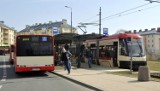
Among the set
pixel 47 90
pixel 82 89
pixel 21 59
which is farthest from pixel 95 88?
pixel 21 59

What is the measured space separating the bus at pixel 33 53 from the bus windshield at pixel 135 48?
922 cm

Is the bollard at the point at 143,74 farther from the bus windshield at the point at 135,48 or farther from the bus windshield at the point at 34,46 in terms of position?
the bus windshield at the point at 135,48

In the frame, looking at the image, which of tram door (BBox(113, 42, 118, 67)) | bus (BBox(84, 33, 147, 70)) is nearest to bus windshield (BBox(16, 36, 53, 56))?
bus (BBox(84, 33, 147, 70))

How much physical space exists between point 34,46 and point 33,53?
531 millimetres

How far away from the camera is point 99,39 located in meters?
38.8

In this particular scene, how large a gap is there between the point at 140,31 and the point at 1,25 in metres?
68.7

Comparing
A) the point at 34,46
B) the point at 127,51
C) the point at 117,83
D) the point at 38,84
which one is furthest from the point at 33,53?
the point at 127,51

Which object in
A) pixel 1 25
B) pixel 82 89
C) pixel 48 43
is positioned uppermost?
pixel 1 25

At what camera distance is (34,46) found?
24875 mm

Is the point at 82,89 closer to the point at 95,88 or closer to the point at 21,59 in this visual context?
the point at 95,88

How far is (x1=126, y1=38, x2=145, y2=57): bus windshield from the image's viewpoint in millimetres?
32031

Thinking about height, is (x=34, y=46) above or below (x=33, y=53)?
above

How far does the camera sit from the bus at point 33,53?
24216mm

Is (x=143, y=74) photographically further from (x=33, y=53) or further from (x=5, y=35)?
(x=5, y=35)
